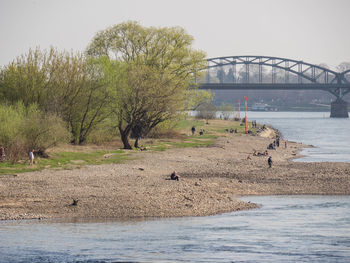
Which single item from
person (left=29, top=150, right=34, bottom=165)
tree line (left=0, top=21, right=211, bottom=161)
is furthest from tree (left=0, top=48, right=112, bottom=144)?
person (left=29, top=150, right=34, bottom=165)

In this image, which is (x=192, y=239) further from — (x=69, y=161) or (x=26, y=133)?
(x=26, y=133)

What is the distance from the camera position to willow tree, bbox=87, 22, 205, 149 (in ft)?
206

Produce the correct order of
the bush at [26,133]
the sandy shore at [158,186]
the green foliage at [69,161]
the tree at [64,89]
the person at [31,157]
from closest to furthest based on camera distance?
the sandy shore at [158,186]
the green foliage at [69,161]
the person at [31,157]
the bush at [26,133]
the tree at [64,89]

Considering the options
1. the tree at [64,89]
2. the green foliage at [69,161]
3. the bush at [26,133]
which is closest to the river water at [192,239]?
the green foliage at [69,161]

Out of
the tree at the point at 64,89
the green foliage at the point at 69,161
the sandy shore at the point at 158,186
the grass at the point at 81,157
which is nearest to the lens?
the sandy shore at the point at 158,186

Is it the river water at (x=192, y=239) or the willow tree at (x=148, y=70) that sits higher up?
the willow tree at (x=148, y=70)

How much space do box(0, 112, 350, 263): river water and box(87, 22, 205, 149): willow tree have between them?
1188 inches

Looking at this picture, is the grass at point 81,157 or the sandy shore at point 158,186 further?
the grass at point 81,157

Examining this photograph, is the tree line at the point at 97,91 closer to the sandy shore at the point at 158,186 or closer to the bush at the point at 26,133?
the bush at the point at 26,133

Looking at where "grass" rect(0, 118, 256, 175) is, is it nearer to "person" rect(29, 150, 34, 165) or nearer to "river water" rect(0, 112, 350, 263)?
"person" rect(29, 150, 34, 165)

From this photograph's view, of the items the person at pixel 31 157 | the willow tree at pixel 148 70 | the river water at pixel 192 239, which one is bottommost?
the river water at pixel 192 239

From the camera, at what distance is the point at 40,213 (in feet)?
104

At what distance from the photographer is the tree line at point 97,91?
4834 centimetres

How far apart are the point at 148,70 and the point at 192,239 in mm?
39721
